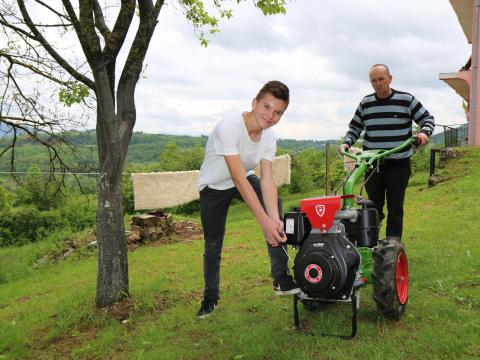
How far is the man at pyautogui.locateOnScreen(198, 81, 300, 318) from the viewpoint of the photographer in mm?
3168

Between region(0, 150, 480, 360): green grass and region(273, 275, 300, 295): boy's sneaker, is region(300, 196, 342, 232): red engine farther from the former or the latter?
region(0, 150, 480, 360): green grass

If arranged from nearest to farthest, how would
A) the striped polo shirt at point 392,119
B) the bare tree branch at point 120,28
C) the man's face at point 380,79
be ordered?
1. the man's face at point 380,79
2. the striped polo shirt at point 392,119
3. the bare tree branch at point 120,28

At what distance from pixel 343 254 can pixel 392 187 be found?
5.68 ft

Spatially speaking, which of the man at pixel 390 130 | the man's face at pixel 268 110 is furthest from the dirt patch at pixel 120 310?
the man at pixel 390 130

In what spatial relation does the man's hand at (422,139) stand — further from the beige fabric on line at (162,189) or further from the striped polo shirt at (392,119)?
the beige fabric on line at (162,189)

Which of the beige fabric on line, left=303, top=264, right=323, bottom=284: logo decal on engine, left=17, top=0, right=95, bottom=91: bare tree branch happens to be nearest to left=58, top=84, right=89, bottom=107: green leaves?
left=17, top=0, right=95, bottom=91: bare tree branch

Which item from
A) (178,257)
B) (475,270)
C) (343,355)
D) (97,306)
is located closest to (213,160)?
(343,355)

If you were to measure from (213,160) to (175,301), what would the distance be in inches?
67.6

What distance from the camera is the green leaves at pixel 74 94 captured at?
5230 mm

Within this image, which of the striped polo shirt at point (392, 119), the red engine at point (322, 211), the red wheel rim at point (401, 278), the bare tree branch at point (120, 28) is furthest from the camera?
the bare tree branch at point (120, 28)

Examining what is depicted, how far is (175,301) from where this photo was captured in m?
4.56

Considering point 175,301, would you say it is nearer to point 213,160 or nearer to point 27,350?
point 27,350

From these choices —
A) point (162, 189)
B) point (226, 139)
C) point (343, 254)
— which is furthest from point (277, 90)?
point (162, 189)

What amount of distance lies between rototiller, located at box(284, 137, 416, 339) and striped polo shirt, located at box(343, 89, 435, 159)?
0.97 m
